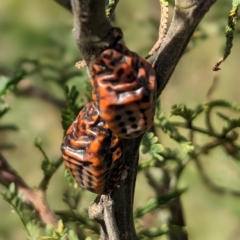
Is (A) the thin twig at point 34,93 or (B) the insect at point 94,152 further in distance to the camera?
(A) the thin twig at point 34,93

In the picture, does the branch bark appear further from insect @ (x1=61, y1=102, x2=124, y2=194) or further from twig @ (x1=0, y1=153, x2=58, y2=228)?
twig @ (x1=0, y1=153, x2=58, y2=228)

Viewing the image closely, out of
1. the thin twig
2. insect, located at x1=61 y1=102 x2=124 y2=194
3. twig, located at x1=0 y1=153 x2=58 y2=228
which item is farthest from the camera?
the thin twig

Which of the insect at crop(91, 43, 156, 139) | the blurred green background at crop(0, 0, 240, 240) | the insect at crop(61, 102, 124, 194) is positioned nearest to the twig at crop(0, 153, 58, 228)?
the blurred green background at crop(0, 0, 240, 240)

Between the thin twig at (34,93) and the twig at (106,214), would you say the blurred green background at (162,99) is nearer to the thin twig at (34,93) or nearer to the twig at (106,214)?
the thin twig at (34,93)

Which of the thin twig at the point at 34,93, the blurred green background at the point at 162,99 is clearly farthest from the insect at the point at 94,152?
the thin twig at the point at 34,93

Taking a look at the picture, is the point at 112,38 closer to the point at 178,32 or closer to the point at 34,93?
the point at 178,32
